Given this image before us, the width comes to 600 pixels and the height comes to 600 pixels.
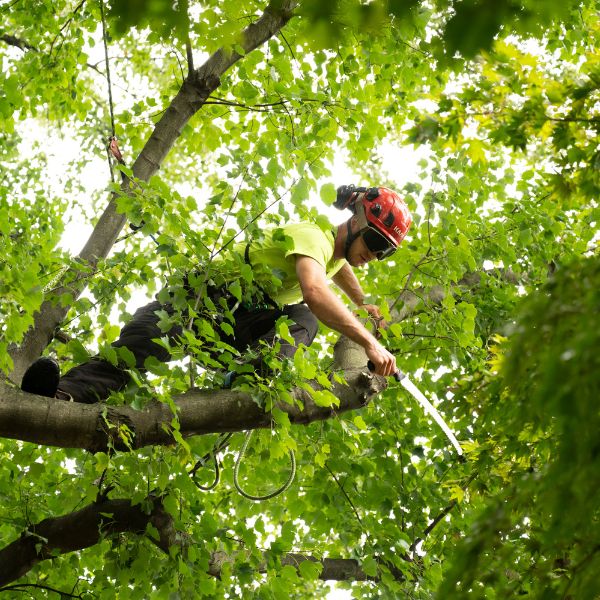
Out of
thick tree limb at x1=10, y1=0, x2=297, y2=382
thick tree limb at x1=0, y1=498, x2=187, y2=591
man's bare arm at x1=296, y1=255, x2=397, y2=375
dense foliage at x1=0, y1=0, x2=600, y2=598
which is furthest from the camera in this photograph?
thick tree limb at x1=10, y1=0, x2=297, y2=382

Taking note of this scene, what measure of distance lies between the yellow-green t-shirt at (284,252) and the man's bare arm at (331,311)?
77 millimetres

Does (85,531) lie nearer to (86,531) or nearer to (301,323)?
(86,531)

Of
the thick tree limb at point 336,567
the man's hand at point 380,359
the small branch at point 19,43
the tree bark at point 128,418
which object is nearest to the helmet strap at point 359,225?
the man's hand at point 380,359

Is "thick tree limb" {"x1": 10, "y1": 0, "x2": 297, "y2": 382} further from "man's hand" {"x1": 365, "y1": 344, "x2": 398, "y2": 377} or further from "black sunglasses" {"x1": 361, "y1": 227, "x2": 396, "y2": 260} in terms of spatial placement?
"man's hand" {"x1": 365, "y1": 344, "x2": 398, "y2": 377}

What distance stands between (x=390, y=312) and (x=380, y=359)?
1.00m

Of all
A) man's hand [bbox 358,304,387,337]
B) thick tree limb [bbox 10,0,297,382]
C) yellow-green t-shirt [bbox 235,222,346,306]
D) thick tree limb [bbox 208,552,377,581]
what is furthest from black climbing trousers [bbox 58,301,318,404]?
thick tree limb [bbox 208,552,377,581]

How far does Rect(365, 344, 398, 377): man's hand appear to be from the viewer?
3363mm

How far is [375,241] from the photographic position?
3.93 meters

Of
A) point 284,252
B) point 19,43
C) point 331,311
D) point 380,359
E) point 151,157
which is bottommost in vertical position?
point 380,359

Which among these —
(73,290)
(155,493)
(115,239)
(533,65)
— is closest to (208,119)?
(115,239)

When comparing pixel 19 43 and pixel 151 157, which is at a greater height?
pixel 19 43

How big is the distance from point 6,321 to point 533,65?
2142 millimetres

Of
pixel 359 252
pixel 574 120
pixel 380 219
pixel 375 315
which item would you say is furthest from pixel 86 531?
pixel 574 120

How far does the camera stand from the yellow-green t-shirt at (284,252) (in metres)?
3.36
